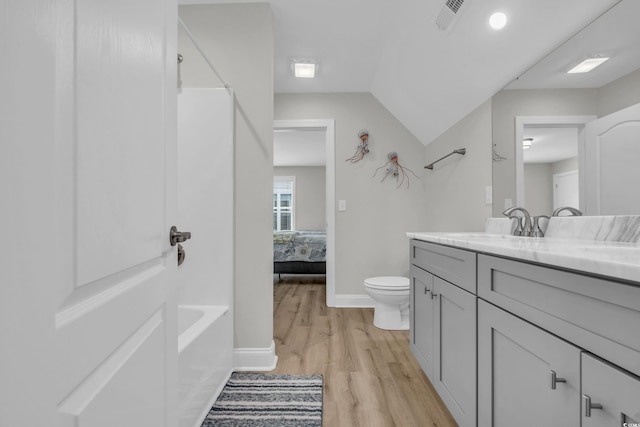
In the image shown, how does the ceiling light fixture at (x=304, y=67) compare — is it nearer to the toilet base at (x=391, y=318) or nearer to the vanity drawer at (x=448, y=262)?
the vanity drawer at (x=448, y=262)

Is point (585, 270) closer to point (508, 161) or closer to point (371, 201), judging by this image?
point (508, 161)

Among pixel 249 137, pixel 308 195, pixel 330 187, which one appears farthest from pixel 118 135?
pixel 308 195

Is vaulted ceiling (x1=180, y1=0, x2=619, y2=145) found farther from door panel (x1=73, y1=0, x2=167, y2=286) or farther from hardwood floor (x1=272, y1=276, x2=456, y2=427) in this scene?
hardwood floor (x1=272, y1=276, x2=456, y2=427)

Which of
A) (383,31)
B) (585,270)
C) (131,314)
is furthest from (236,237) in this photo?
(383,31)

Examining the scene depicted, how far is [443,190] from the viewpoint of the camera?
110 inches

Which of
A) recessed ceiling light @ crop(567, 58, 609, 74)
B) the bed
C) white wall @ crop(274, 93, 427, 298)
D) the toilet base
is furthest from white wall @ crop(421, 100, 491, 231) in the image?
the bed

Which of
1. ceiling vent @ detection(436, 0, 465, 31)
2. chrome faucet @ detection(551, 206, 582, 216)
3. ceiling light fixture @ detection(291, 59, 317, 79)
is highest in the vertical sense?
ceiling light fixture @ detection(291, 59, 317, 79)

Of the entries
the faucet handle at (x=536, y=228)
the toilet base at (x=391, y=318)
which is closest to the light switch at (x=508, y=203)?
the faucet handle at (x=536, y=228)

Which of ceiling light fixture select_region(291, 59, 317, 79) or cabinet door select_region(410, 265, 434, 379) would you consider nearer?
cabinet door select_region(410, 265, 434, 379)

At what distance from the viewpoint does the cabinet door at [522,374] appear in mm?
726

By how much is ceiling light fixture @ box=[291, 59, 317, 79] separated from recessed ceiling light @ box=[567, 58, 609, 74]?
1918 millimetres

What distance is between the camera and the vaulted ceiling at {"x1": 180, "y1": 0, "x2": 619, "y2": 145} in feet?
5.00

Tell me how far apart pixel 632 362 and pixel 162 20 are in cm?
128

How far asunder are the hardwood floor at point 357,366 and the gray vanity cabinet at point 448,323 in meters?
0.15
